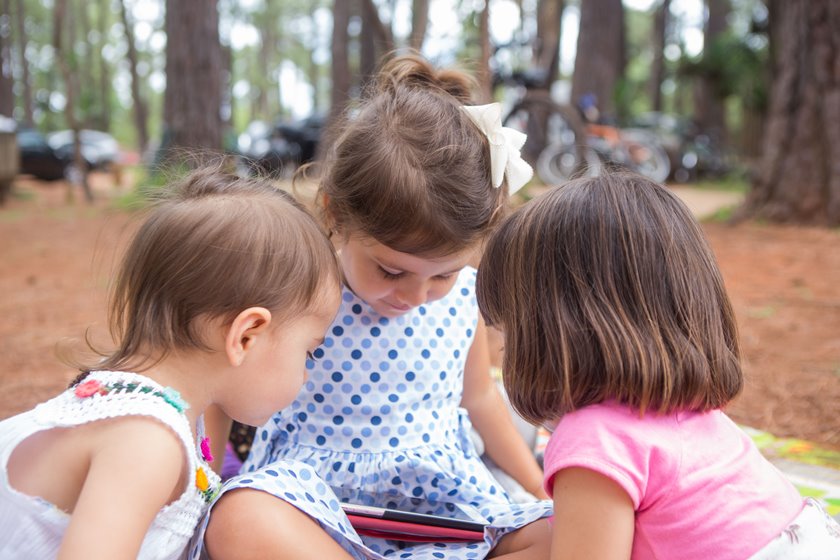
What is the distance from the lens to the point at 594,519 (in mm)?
1043

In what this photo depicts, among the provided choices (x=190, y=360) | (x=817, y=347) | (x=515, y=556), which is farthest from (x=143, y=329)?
(x=817, y=347)

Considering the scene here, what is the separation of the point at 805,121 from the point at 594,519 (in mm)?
5014

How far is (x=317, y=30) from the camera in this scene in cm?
3466

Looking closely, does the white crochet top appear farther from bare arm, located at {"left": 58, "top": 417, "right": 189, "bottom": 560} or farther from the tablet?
the tablet

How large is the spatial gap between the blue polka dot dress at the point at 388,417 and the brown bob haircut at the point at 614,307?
39 cm

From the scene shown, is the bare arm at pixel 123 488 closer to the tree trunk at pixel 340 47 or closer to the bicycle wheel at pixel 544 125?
the bicycle wheel at pixel 544 125

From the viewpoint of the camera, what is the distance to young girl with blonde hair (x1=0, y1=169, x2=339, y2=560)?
106 cm

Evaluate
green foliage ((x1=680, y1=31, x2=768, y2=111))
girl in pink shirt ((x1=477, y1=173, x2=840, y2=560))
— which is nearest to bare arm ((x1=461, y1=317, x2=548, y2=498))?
girl in pink shirt ((x1=477, y1=173, x2=840, y2=560))

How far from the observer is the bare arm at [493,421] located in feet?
5.77

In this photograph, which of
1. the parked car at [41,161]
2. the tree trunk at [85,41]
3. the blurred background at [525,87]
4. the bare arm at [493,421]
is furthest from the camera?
the tree trunk at [85,41]

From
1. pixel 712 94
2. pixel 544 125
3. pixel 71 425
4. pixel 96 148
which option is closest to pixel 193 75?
pixel 544 125

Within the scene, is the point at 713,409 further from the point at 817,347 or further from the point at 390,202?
the point at 817,347

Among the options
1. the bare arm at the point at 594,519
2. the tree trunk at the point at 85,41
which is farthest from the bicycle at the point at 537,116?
the tree trunk at the point at 85,41

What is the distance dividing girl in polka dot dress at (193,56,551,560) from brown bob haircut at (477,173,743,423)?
28 cm
